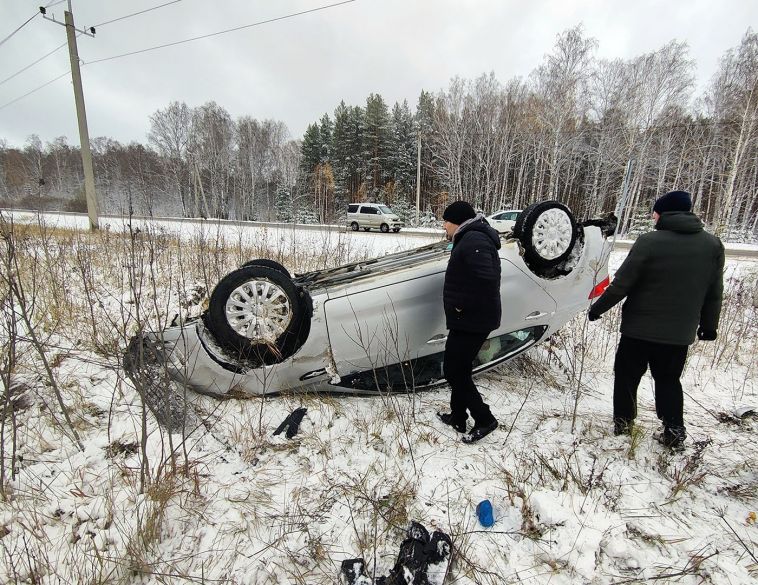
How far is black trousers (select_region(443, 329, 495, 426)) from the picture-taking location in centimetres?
221

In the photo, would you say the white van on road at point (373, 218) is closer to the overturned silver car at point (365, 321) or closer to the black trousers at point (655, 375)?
the overturned silver car at point (365, 321)

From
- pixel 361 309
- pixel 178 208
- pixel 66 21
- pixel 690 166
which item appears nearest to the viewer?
pixel 361 309

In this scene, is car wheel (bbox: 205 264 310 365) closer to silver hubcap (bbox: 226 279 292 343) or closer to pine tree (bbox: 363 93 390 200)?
silver hubcap (bbox: 226 279 292 343)

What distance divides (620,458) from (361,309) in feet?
6.29

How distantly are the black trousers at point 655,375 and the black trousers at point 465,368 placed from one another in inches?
37.4

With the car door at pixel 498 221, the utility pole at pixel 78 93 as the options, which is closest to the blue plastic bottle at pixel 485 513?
the utility pole at pixel 78 93

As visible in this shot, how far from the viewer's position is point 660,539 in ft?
5.29

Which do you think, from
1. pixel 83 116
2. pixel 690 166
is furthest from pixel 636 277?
pixel 690 166

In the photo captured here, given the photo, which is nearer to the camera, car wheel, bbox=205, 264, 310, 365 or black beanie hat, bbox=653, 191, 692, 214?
black beanie hat, bbox=653, 191, 692, 214

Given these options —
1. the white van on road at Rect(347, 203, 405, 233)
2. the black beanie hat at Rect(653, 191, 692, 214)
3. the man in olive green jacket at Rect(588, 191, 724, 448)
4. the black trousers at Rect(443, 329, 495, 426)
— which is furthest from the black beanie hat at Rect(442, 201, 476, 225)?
the white van on road at Rect(347, 203, 405, 233)

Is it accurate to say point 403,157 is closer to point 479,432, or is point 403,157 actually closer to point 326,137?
point 326,137

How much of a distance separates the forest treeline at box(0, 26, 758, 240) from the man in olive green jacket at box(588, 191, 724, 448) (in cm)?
504

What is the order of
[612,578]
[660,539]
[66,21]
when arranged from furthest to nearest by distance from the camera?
1. [66,21]
2. [660,539]
3. [612,578]

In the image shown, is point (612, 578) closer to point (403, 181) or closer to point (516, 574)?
point (516, 574)
